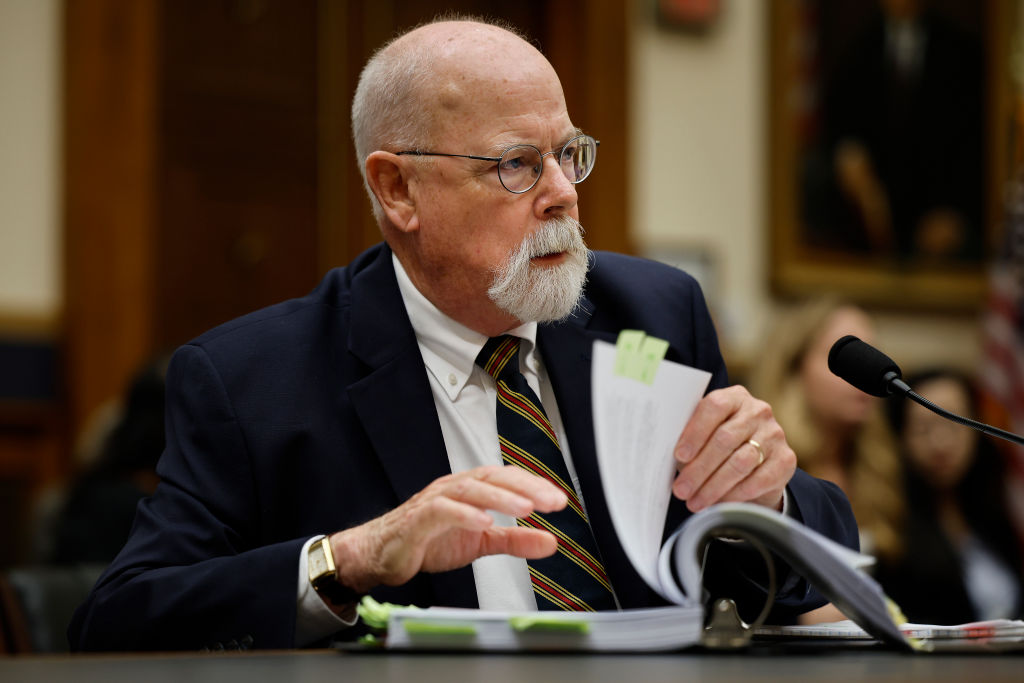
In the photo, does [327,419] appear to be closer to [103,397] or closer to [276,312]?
[276,312]

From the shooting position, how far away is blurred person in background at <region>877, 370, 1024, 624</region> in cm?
383

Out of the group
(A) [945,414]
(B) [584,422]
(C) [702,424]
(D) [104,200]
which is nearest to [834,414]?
(B) [584,422]

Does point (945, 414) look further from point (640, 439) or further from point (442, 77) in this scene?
point (442, 77)

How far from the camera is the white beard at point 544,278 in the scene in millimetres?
1850

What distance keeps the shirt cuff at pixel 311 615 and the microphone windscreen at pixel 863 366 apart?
722 millimetres

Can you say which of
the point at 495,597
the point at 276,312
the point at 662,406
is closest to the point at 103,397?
the point at 276,312

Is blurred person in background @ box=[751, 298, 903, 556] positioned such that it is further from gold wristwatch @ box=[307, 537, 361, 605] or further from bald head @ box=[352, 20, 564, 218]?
gold wristwatch @ box=[307, 537, 361, 605]

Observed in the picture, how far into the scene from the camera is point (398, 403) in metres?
1.81

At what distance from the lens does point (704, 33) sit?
228 inches

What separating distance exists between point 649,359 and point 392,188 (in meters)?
0.76

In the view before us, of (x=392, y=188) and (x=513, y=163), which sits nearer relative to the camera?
(x=513, y=163)

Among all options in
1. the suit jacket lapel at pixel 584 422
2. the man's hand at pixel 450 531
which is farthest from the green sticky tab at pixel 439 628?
the suit jacket lapel at pixel 584 422

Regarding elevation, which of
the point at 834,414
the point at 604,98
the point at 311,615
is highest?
the point at 604,98

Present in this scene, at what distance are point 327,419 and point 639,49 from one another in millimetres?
4270
